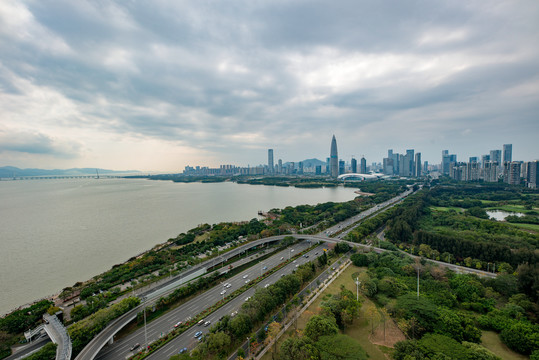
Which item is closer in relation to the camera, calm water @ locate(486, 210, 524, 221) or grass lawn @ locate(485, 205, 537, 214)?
calm water @ locate(486, 210, 524, 221)

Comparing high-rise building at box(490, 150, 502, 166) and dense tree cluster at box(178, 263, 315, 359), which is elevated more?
high-rise building at box(490, 150, 502, 166)

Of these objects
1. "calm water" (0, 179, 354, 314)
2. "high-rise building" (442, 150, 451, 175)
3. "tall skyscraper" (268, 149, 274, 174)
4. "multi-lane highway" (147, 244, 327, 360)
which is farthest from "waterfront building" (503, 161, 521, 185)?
"tall skyscraper" (268, 149, 274, 174)

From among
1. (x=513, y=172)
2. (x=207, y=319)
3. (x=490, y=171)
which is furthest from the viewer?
(x=490, y=171)

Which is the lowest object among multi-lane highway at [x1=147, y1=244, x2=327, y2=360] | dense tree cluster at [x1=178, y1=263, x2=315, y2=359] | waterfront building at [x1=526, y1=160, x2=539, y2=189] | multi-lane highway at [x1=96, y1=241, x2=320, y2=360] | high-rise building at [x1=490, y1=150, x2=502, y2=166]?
multi-lane highway at [x1=96, y1=241, x2=320, y2=360]

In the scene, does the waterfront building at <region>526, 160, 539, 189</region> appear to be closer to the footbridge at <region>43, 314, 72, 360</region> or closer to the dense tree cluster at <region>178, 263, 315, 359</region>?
the dense tree cluster at <region>178, 263, 315, 359</region>

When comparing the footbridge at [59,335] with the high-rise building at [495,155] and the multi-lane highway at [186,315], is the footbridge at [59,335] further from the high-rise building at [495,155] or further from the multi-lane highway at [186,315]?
the high-rise building at [495,155]

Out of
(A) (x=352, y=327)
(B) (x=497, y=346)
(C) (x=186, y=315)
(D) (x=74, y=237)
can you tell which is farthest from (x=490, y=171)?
(D) (x=74, y=237)

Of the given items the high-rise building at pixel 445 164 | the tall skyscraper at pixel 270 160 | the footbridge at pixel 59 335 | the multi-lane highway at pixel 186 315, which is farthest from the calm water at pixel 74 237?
the tall skyscraper at pixel 270 160

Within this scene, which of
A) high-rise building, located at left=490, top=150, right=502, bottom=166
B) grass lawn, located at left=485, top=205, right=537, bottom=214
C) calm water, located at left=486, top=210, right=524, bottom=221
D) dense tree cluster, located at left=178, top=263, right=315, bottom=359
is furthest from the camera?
high-rise building, located at left=490, top=150, right=502, bottom=166

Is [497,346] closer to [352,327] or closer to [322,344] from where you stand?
[352,327]

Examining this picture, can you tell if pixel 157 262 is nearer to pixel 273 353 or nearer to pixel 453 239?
pixel 273 353

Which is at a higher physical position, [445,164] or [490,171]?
[445,164]
